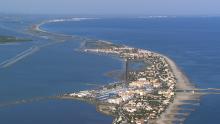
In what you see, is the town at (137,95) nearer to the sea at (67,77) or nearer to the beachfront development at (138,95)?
the beachfront development at (138,95)

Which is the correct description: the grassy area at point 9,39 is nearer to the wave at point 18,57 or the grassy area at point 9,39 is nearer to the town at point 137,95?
the wave at point 18,57

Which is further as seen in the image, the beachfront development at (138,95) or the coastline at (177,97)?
the beachfront development at (138,95)

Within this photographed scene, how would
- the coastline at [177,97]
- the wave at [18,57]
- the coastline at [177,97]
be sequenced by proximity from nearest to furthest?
the coastline at [177,97] → the coastline at [177,97] → the wave at [18,57]

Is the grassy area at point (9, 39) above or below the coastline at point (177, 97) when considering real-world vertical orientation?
above

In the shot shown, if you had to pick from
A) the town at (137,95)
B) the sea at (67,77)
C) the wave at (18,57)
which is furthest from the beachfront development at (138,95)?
the wave at (18,57)

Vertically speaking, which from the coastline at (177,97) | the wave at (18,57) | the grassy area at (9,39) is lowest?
the coastline at (177,97)

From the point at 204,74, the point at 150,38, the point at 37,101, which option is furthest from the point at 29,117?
the point at 150,38

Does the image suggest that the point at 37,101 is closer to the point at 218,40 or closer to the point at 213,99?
the point at 213,99

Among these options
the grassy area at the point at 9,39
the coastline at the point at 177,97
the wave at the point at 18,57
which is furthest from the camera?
the grassy area at the point at 9,39

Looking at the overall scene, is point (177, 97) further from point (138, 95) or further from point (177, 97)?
point (138, 95)
